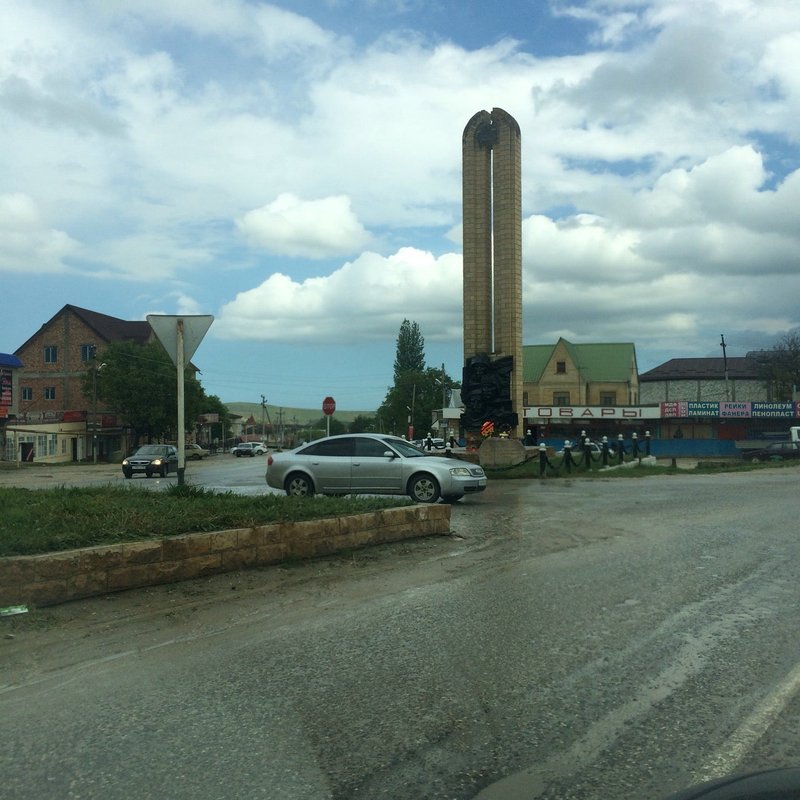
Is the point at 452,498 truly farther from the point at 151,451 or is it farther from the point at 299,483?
the point at 151,451

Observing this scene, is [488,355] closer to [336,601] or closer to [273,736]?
[336,601]

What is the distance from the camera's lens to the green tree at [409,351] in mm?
111125

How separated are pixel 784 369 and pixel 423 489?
70879mm

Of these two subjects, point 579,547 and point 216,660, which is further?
point 579,547

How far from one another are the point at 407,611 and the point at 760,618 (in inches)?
116

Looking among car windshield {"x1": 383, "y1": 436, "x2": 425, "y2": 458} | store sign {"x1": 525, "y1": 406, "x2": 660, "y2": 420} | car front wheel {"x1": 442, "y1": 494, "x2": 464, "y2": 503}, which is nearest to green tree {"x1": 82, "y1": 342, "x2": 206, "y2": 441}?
store sign {"x1": 525, "y1": 406, "x2": 660, "y2": 420}

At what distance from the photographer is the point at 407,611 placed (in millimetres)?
7152

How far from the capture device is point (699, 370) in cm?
10038

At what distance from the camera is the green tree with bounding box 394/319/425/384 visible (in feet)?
365

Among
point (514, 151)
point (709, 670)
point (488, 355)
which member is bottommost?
point (709, 670)

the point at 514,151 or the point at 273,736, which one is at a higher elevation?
the point at 514,151

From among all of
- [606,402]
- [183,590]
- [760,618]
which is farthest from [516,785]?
[606,402]

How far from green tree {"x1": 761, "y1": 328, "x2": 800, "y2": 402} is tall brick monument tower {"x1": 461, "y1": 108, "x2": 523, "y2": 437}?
172ft

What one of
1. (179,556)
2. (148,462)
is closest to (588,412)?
(148,462)
